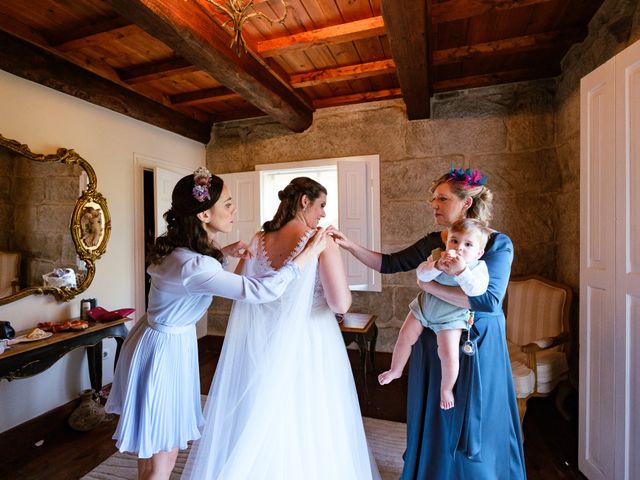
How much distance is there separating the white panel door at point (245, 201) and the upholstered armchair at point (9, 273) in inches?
81.1

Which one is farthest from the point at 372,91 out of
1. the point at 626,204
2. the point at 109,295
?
the point at 109,295

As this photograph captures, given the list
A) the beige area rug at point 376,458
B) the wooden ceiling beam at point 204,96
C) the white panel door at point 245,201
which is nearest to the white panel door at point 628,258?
the beige area rug at point 376,458

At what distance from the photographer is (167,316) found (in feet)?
Result: 4.64

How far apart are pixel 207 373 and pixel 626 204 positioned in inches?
142

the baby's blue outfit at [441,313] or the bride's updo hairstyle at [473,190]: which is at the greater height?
the bride's updo hairstyle at [473,190]

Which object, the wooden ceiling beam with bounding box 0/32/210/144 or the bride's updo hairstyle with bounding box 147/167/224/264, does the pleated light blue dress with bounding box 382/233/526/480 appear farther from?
the wooden ceiling beam with bounding box 0/32/210/144

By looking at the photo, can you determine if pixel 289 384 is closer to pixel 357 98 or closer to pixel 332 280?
pixel 332 280

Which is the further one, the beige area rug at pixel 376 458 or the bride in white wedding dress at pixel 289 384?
the beige area rug at pixel 376 458

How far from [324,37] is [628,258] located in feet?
7.71

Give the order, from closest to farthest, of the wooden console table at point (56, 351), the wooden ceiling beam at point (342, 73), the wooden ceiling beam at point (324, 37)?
the wooden console table at point (56, 351) < the wooden ceiling beam at point (324, 37) < the wooden ceiling beam at point (342, 73)

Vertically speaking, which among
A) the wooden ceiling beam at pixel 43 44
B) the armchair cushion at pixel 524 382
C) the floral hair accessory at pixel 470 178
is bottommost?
the armchair cushion at pixel 524 382

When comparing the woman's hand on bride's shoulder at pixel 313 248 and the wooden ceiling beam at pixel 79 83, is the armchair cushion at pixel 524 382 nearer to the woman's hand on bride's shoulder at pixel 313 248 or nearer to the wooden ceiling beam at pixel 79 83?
the woman's hand on bride's shoulder at pixel 313 248

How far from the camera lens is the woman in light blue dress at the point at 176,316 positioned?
1312 millimetres

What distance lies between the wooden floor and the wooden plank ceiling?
266 centimetres
